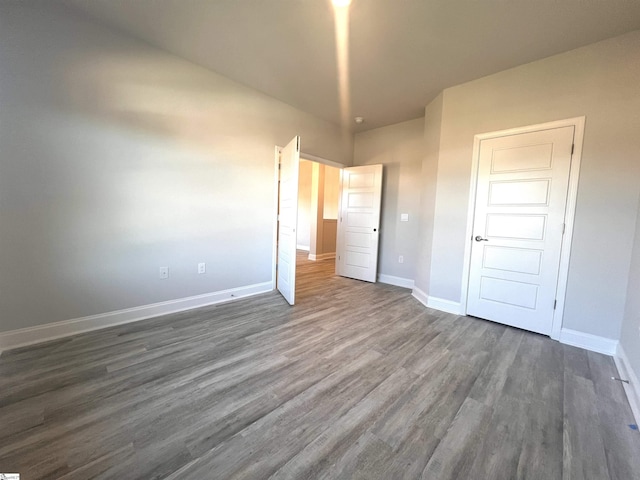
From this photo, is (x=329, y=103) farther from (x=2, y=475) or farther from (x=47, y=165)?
(x=2, y=475)

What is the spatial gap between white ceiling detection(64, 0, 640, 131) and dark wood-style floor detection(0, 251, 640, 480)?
8.65 ft

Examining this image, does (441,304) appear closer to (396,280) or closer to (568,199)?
(396,280)

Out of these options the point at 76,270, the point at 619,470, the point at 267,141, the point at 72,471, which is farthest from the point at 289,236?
the point at 619,470

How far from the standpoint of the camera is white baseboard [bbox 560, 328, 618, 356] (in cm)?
218

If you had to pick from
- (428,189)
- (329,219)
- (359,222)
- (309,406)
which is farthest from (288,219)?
(329,219)

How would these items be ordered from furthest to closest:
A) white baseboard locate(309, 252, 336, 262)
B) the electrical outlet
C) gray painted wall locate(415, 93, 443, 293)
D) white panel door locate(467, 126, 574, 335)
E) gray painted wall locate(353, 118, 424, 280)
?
white baseboard locate(309, 252, 336, 262) < gray painted wall locate(353, 118, 424, 280) < gray painted wall locate(415, 93, 443, 293) < the electrical outlet < white panel door locate(467, 126, 574, 335)

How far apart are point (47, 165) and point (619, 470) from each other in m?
3.97

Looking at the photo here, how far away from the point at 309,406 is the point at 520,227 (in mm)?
2610

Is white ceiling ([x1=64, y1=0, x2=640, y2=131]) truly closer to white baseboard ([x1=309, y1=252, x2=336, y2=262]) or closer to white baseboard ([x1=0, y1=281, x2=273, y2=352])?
white baseboard ([x1=0, y1=281, x2=273, y2=352])

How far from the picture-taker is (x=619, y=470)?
116cm

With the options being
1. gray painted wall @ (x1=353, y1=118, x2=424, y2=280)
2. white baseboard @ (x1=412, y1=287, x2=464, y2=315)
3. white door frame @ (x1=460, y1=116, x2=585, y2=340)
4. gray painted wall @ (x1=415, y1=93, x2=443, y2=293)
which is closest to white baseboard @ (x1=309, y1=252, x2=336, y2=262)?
gray painted wall @ (x1=353, y1=118, x2=424, y2=280)

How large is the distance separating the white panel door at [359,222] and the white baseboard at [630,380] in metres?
2.79

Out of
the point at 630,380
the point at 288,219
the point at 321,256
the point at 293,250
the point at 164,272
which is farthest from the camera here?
the point at 321,256

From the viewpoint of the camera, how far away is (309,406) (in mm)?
1481
